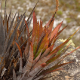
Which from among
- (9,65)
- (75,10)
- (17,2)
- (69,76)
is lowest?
(69,76)

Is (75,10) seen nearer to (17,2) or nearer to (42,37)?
(17,2)

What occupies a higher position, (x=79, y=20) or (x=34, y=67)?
(x=79, y=20)

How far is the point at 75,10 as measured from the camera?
5.35 metres

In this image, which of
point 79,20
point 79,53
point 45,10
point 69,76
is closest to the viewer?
point 69,76

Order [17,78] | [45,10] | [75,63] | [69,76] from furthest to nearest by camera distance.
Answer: [45,10], [75,63], [69,76], [17,78]

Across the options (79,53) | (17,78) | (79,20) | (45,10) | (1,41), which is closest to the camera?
(1,41)

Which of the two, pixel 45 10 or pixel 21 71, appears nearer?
pixel 21 71

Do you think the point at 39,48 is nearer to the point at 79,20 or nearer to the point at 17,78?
the point at 17,78

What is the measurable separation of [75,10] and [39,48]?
16.3 ft

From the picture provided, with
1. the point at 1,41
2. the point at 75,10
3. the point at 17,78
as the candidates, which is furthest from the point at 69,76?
the point at 75,10

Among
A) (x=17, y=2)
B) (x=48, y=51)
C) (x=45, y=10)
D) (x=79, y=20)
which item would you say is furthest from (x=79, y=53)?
(x=17, y=2)

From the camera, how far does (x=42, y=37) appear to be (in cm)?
88

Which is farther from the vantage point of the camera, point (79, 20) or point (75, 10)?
point (75, 10)

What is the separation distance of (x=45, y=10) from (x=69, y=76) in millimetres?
4250
